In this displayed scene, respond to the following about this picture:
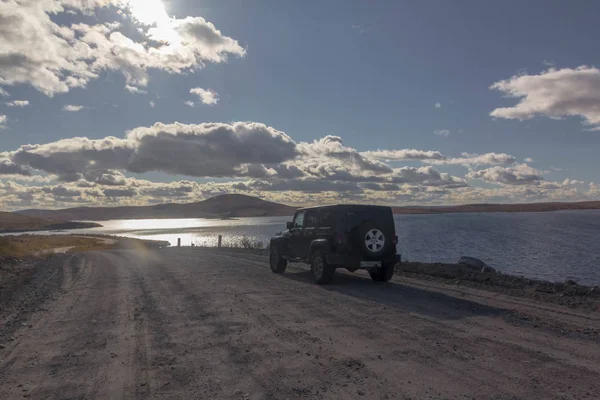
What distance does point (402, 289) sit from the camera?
11.7 metres

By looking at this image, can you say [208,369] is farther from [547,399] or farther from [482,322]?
[482,322]

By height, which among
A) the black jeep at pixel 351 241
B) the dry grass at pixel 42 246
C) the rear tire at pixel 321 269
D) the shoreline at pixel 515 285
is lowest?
the dry grass at pixel 42 246

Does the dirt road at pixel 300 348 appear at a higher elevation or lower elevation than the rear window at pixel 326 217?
lower

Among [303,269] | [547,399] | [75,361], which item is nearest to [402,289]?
[303,269]

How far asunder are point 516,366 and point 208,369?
3.93 meters

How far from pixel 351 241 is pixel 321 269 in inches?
49.6

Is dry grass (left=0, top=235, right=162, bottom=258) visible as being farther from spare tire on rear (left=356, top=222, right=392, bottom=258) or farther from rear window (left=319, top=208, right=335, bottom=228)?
spare tire on rear (left=356, top=222, right=392, bottom=258)

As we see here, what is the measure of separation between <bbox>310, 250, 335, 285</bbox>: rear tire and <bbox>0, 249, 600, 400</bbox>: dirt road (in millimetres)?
1542

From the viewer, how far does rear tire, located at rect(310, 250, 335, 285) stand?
1230 cm

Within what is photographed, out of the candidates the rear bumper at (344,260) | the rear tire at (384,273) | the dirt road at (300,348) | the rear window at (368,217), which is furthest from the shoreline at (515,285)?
the rear bumper at (344,260)

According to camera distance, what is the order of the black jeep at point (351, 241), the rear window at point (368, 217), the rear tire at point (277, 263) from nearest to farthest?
the black jeep at point (351, 241) → the rear window at point (368, 217) → the rear tire at point (277, 263)

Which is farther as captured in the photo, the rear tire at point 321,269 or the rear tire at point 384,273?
the rear tire at point 384,273

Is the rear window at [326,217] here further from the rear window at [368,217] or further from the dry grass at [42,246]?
the dry grass at [42,246]

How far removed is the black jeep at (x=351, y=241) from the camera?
12.1 m
